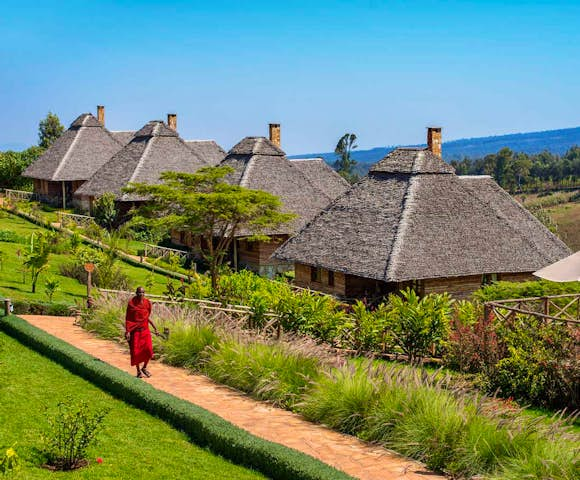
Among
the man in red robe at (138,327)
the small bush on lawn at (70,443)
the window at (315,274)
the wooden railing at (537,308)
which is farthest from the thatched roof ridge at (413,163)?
the small bush on lawn at (70,443)

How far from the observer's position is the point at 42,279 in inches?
1065

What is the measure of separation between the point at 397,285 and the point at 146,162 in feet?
76.4

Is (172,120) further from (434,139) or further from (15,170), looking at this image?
(434,139)

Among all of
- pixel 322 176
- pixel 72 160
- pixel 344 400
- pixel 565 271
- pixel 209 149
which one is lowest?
pixel 344 400

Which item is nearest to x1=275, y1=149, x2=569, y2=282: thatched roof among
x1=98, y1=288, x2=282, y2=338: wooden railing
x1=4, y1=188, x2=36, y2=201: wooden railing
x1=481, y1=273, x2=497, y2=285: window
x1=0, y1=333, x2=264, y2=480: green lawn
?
x1=481, y1=273, x2=497, y2=285: window

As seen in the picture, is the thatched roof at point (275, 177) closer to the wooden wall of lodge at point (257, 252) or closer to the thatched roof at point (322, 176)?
the wooden wall of lodge at point (257, 252)

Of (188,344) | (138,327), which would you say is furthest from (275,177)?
(138,327)

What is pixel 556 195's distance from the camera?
93.6 meters

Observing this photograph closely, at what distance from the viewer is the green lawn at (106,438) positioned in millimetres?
9750

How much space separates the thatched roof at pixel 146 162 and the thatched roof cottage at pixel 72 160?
3939 mm

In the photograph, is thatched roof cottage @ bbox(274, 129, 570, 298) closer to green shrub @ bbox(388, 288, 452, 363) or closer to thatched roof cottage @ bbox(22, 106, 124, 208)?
green shrub @ bbox(388, 288, 452, 363)

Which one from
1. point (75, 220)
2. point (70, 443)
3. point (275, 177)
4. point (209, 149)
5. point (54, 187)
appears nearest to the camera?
point (70, 443)

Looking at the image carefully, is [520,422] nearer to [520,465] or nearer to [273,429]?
[520,465]

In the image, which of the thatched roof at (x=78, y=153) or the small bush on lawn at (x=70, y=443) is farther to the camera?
the thatched roof at (x=78, y=153)
